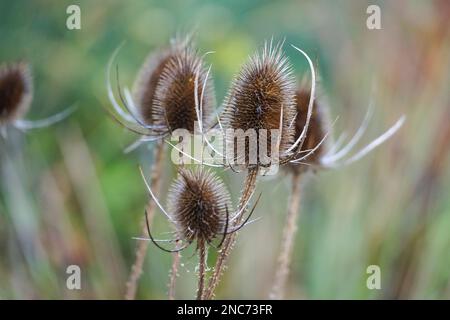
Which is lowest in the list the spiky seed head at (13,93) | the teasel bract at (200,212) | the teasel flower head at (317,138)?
the teasel bract at (200,212)

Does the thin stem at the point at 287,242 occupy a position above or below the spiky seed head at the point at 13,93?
below

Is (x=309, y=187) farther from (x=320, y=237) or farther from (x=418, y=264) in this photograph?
(x=418, y=264)

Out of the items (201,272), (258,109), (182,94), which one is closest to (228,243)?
(201,272)

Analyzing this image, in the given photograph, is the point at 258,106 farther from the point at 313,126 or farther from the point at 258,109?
the point at 313,126

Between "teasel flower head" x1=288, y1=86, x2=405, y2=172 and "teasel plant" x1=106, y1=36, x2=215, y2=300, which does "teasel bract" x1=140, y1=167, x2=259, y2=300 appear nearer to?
"teasel plant" x1=106, y1=36, x2=215, y2=300

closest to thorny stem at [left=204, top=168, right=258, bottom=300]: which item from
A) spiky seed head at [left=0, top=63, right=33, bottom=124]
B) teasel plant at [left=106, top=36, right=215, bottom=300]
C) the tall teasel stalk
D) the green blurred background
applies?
the tall teasel stalk

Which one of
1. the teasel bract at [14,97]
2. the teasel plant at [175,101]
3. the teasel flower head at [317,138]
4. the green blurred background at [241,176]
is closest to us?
the teasel plant at [175,101]

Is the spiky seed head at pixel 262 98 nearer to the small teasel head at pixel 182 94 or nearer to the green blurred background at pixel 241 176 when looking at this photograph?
the small teasel head at pixel 182 94

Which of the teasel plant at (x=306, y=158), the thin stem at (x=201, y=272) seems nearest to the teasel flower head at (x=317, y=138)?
the teasel plant at (x=306, y=158)
